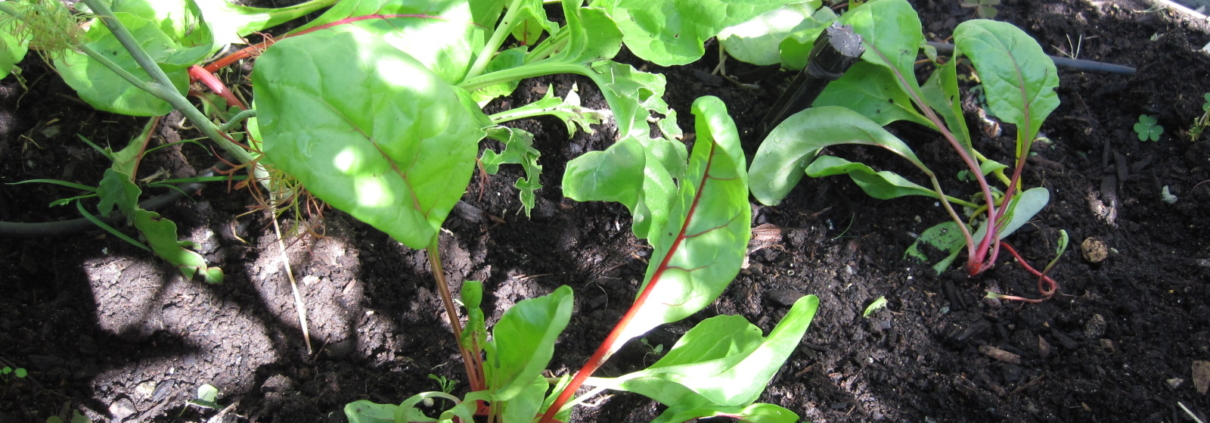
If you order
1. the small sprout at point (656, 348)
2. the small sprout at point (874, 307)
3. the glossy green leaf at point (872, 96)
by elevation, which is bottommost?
the small sprout at point (874, 307)

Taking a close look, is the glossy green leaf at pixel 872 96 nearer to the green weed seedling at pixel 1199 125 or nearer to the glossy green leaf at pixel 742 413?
the green weed seedling at pixel 1199 125

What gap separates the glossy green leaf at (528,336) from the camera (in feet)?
2.83

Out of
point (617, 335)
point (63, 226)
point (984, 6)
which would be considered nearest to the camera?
point (617, 335)

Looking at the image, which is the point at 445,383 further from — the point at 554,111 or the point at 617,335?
the point at 554,111

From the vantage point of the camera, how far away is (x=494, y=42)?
135cm

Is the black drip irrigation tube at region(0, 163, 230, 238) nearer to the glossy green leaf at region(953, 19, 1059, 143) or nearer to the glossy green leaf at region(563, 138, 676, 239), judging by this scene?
the glossy green leaf at region(563, 138, 676, 239)

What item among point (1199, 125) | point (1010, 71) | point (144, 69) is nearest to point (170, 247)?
point (144, 69)

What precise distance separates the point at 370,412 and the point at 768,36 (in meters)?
1.27

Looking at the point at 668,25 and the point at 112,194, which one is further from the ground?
the point at 668,25

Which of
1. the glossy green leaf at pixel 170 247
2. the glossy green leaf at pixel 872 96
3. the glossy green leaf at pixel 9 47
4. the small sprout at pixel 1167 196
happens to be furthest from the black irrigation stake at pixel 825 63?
the glossy green leaf at pixel 9 47

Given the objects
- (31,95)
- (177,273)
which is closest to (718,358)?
(177,273)

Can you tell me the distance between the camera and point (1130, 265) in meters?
1.58

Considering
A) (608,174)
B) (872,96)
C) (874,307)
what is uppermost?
(608,174)

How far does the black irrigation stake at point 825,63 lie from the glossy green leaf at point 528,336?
0.83 meters
